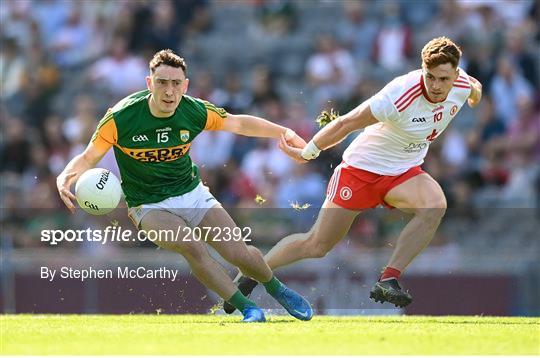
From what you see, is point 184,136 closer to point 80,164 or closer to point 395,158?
point 80,164

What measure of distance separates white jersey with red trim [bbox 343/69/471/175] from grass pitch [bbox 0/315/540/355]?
150cm

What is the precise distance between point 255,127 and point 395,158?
52.6 inches

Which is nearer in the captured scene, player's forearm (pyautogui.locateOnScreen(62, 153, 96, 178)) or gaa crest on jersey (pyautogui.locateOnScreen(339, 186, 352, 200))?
player's forearm (pyautogui.locateOnScreen(62, 153, 96, 178))

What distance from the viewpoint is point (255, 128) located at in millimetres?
11711

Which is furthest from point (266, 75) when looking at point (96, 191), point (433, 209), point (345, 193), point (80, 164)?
point (80, 164)

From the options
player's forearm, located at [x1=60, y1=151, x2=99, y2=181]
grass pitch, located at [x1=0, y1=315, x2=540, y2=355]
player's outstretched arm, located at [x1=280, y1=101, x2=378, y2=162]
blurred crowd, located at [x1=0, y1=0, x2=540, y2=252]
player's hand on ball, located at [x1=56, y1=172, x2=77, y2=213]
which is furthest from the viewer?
blurred crowd, located at [x1=0, y1=0, x2=540, y2=252]

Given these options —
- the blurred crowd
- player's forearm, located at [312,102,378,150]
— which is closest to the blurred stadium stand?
the blurred crowd

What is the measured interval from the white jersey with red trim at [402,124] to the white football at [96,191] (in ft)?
7.52

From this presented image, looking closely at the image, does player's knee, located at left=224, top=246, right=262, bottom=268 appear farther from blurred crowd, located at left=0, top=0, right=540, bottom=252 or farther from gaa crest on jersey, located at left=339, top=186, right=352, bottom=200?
blurred crowd, located at left=0, top=0, right=540, bottom=252

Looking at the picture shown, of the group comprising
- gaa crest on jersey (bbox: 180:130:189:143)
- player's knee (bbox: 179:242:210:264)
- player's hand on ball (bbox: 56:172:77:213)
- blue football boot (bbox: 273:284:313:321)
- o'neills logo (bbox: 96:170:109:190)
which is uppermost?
gaa crest on jersey (bbox: 180:130:189:143)

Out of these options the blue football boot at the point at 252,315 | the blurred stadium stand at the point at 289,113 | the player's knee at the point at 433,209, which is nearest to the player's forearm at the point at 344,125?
the player's knee at the point at 433,209

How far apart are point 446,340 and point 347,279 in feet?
20.7

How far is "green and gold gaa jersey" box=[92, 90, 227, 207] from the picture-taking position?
36.5ft

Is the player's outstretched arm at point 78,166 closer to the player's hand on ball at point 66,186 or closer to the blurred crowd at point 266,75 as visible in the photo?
the player's hand on ball at point 66,186
